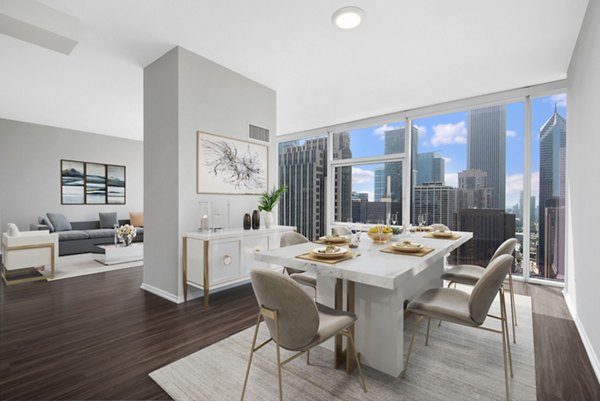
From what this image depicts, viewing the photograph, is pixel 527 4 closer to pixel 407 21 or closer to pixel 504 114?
pixel 407 21

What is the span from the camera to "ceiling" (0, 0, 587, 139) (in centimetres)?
256

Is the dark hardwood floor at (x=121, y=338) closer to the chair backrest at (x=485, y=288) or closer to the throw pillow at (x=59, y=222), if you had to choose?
the chair backrest at (x=485, y=288)

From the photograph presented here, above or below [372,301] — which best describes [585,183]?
above

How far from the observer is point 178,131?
323 centimetres

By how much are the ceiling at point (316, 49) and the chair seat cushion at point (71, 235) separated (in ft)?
7.96

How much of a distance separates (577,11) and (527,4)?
486mm

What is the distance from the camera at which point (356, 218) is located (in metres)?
6.07

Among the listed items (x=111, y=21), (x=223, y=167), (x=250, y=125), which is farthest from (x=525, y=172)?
(x=111, y=21)

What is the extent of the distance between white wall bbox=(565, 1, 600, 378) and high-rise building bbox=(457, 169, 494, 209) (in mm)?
1187

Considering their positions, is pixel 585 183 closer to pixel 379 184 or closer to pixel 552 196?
pixel 552 196

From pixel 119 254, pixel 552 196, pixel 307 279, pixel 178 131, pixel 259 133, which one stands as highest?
pixel 259 133

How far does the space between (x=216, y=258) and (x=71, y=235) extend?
4443 millimetres

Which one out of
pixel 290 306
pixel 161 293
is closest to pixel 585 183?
pixel 290 306

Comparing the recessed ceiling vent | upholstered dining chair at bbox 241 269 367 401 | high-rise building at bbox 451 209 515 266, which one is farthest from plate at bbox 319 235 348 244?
high-rise building at bbox 451 209 515 266
